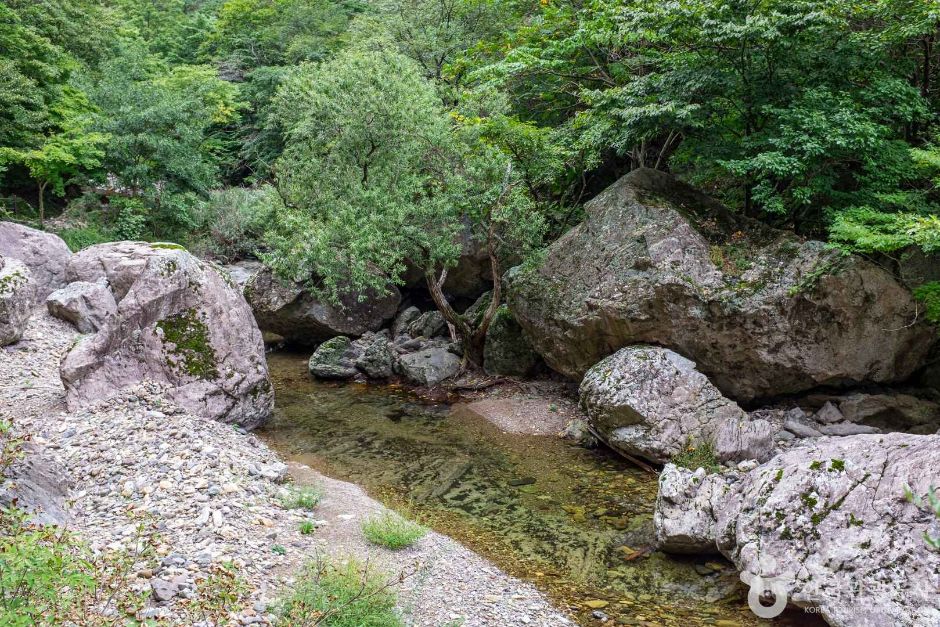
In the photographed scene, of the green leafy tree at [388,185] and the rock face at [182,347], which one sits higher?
the green leafy tree at [388,185]

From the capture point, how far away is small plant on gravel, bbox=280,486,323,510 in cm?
919

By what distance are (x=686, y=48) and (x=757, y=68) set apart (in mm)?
1874

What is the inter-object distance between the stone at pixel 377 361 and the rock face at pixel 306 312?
244 cm

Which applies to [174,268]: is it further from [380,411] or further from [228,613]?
[228,613]

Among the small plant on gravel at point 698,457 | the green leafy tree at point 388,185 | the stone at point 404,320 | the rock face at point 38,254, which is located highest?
the green leafy tree at point 388,185

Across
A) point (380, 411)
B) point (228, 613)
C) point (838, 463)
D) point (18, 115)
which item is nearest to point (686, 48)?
point (838, 463)

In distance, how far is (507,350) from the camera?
18.2m

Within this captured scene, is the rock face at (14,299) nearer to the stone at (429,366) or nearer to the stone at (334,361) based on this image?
the stone at (334,361)

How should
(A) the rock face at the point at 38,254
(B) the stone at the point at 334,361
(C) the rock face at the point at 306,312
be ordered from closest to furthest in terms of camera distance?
(A) the rock face at the point at 38,254
(B) the stone at the point at 334,361
(C) the rock face at the point at 306,312

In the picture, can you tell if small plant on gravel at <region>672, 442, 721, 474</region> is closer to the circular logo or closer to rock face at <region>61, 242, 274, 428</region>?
the circular logo

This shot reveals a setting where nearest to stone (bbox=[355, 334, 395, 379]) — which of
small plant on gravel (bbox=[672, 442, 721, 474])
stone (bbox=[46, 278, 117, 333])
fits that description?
stone (bbox=[46, 278, 117, 333])

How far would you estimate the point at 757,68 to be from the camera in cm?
1388

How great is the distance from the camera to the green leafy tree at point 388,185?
16.4 metres

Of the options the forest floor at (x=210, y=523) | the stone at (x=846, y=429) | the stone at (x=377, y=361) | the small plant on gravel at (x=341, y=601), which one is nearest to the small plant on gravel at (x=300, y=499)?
the forest floor at (x=210, y=523)
